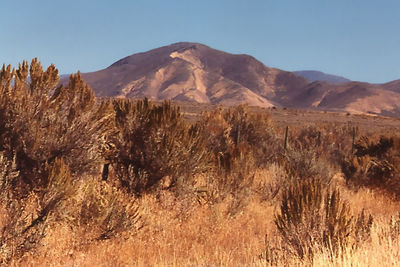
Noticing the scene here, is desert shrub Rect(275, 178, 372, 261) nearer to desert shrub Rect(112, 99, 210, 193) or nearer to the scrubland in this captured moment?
the scrubland

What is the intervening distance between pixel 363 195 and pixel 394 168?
4.10 ft

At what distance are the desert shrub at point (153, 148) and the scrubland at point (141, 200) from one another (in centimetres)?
2

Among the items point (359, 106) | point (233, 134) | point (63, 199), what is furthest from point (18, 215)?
point (359, 106)

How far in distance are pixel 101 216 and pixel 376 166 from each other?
A: 9790mm

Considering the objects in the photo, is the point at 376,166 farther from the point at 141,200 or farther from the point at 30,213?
the point at 30,213

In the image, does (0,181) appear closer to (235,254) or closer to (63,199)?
(63,199)

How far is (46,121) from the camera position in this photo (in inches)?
304

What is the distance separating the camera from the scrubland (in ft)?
19.6

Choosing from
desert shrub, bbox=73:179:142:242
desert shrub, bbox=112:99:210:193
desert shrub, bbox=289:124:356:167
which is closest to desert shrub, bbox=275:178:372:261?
desert shrub, bbox=73:179:142:242

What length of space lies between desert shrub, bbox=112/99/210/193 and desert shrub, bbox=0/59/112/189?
716 mm

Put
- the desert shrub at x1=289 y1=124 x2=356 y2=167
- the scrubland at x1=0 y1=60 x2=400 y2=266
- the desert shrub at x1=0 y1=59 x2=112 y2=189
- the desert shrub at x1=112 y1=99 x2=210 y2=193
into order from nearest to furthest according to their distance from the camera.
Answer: the scrubland at x1=0 y1=60 x2=400 y2=266 < the desert shrub at x1=0 y1=59 x2=112 y2=189 < the desert shrub at x1=112 y1=99 x2=210 y2=193 < the desert shrub at x1=289 y1=124 x2=356 y2=167

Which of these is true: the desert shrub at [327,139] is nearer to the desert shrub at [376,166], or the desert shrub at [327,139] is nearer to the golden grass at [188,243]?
the desert shrub at [376,166]

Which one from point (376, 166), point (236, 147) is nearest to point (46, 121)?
point (236, 147)

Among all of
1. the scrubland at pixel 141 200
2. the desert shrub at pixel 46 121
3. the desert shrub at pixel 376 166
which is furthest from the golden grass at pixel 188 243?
the desert shrub at pixel 376 166
